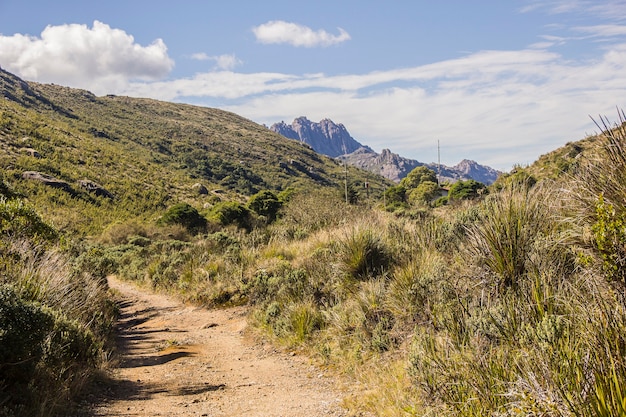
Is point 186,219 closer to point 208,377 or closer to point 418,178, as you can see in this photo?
point 208,377

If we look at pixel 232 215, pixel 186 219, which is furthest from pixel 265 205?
pixel 186 219

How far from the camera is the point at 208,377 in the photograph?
684cm

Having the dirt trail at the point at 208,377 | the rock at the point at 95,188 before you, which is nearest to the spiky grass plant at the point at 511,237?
the dirt trail at the point at 208,377

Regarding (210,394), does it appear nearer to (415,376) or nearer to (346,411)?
(346,411)

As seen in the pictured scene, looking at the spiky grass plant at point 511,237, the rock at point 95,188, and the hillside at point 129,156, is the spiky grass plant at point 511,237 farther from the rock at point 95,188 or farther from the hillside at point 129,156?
the rock at point 95,188

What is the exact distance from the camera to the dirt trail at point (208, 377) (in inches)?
208

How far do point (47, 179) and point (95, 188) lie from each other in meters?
5.22

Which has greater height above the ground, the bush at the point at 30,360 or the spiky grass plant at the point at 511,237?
the spiky grass plant at the point at 511,237

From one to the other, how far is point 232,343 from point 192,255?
7752 mm

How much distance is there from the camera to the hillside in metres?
46.6

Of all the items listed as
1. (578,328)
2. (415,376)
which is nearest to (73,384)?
(415,376)

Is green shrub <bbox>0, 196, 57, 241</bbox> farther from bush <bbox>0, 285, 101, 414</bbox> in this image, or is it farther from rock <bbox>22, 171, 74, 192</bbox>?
rock <bbox>22, 171, 74, 192</bbox>

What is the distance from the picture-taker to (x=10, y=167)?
4419cm

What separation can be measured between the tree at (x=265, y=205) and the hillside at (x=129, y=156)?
43.6 feet
